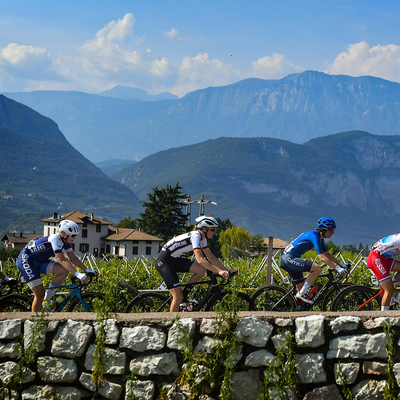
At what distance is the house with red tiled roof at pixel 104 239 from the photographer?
302ft

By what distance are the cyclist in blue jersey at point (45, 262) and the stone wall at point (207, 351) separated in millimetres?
1773

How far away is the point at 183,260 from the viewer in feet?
21.6

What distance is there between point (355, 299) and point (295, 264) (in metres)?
1.03

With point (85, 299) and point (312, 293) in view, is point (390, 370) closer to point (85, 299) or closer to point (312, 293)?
point (312, 293)

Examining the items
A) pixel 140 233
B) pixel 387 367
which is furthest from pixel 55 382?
pixel 140 233

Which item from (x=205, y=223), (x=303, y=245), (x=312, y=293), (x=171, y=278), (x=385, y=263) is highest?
(x=205, y=223)

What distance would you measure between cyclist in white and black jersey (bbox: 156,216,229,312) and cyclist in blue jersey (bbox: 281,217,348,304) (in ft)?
4.34

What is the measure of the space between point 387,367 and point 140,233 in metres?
89.8

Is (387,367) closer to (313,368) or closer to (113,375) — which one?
(313,368)

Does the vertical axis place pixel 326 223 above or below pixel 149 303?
above

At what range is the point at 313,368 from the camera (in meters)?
4.59

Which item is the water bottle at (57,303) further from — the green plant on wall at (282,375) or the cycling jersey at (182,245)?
the green plant on wall at (282,375)

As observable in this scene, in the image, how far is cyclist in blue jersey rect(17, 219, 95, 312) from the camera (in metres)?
6.41

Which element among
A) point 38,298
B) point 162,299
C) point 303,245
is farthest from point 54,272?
point 303,245
